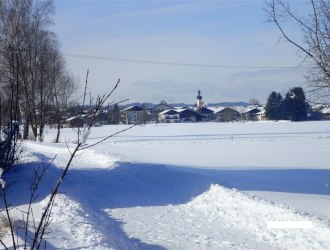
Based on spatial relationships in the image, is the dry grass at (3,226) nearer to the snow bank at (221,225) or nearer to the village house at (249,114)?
the snow bank at (221,225)

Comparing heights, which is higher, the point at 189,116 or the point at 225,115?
the point at 225,115

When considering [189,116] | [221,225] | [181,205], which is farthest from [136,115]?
[189,116]

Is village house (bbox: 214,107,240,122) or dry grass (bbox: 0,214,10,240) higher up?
village house (bbox: 214,107,240,122)

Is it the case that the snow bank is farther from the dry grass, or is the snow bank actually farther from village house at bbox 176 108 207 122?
village house at bbox 176 108 207 122

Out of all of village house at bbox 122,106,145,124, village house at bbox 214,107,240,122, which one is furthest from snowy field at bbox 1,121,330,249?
village house at bbox 214,107,240,122

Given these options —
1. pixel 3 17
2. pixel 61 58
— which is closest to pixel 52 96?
pixel 61 58

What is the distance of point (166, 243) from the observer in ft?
24.7

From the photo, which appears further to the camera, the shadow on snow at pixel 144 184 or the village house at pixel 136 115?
the shadow on snow at pixel 144 184

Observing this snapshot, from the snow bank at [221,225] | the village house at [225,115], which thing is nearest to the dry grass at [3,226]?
the snow bank at [221,225]

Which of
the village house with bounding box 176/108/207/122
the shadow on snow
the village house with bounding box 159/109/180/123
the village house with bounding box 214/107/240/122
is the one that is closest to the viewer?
the shadow on snow

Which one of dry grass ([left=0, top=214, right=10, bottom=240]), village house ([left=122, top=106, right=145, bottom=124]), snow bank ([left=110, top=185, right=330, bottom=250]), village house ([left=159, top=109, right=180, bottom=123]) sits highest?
village house ([left=159, top=109, right=180, bottom=123])

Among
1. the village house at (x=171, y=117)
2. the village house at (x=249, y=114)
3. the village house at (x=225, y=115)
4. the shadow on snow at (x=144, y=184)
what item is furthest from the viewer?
the village house at (x=249, y=114)

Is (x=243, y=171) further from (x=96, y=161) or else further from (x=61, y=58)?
(x=61, y=58)

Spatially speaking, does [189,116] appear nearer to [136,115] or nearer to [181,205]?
[181,205]
